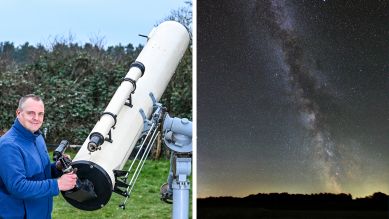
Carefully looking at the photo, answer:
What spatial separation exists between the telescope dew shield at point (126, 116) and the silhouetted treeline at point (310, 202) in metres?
0.63

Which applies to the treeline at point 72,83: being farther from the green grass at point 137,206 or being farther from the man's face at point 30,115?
the man's face at point 30,115

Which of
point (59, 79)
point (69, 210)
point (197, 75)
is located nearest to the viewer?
point (197, 75)

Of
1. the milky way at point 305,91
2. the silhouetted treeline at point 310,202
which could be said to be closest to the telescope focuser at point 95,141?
the silhouetted treeline at point 310,202

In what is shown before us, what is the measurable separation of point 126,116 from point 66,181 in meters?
0.58

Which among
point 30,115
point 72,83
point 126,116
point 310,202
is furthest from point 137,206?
point 72,83

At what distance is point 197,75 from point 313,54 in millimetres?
639

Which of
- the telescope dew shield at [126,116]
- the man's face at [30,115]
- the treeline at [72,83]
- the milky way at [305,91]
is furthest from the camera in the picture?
the treeline at [72,83]

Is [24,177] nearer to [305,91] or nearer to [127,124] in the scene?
[127,124]

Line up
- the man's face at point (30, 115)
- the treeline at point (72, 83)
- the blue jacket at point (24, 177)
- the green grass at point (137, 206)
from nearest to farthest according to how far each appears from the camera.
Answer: the blue jacket at point (24, 177)
the man's face at point (30, 115)
the green grass at point (137, 206)
the treeline at point (72, 83)

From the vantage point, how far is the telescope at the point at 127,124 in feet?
9.17

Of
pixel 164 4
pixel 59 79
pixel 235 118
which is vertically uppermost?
pixel 164 4

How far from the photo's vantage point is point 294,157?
2.98m

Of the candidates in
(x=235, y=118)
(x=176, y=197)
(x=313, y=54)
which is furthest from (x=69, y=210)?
(x=313, y=54)

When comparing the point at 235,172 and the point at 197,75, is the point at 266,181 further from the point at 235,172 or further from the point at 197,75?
the point at 197,75
